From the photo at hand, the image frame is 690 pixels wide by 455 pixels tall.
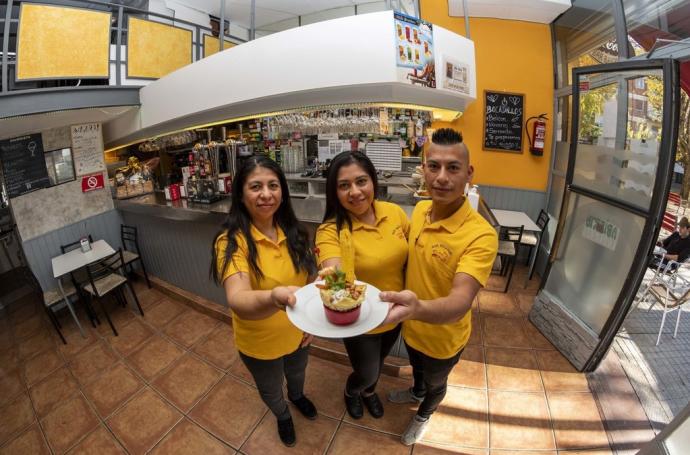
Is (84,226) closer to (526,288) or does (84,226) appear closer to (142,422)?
(142,422)

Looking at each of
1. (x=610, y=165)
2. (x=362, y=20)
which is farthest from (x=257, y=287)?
(x=610, y=165)

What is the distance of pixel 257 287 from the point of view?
147 cm

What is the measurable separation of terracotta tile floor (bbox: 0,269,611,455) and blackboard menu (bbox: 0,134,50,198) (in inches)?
70.4

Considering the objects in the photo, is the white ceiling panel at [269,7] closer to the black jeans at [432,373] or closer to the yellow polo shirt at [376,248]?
the yellow polo shirt at [376,248]

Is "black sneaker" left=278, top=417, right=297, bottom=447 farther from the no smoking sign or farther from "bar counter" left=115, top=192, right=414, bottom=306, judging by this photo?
the no smoking sign

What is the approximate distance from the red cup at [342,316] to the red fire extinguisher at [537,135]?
4.43m

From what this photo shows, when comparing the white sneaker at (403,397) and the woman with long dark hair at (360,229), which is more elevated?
the woman with long dark hair at (360,229)

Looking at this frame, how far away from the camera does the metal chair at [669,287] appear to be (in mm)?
2701

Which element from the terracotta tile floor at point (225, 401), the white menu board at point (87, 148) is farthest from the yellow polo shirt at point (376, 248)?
the white menu board at point (87, 148)

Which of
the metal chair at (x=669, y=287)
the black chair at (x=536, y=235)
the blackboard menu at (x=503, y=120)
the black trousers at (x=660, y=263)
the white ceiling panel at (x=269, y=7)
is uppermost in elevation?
the white ceiling panel at (x=269, y=7)

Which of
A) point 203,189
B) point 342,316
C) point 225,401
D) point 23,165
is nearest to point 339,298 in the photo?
point 342,316

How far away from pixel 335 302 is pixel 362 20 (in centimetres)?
178

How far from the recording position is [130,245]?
172 inches

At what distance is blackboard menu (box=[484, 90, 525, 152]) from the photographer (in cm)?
432
